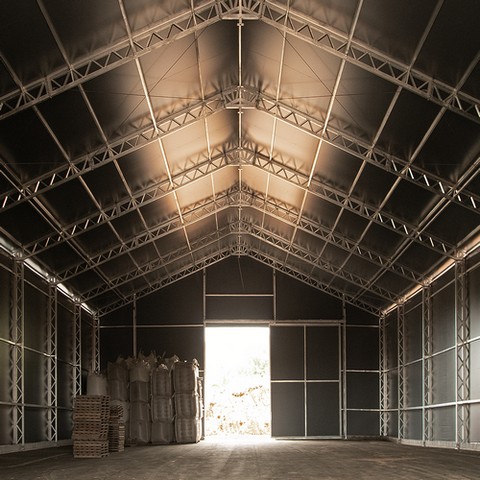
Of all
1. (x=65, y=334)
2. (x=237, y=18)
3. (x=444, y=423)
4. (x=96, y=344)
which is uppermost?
(x=237, y=18)

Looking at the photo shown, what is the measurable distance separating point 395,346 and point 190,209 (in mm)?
11823

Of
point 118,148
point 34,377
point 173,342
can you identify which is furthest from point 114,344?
point 118,148

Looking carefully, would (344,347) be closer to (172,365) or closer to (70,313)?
(172,365)

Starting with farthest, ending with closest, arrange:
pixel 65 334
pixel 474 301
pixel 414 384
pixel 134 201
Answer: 1. pixel 65 334
2. pixel 414 384
3. pixel 134 201
4. pixel 474 301

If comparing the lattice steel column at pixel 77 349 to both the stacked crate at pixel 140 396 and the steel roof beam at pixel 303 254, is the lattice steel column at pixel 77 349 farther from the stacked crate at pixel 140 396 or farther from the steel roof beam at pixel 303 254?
the steel roof beam at pixel 303 254

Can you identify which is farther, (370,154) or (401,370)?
(401,370)

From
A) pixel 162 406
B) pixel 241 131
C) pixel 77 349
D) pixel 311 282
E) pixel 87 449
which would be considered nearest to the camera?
pixel 87 449

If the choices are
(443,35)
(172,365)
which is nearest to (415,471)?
(443,35)

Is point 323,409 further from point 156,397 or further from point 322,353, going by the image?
point 156,397

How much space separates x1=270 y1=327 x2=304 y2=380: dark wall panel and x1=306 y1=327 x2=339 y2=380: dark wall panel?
1.40 ft

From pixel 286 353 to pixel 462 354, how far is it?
1311 centimetres

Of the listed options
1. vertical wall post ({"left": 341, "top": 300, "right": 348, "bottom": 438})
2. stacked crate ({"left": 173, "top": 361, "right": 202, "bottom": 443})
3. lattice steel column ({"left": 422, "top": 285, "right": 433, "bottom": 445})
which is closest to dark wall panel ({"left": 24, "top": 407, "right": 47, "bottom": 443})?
stacked crate ({"left": 173, "top": 361, "right": 202, "bottom": 443})

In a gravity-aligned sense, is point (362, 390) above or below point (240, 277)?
below

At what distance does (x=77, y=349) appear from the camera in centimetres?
3353
